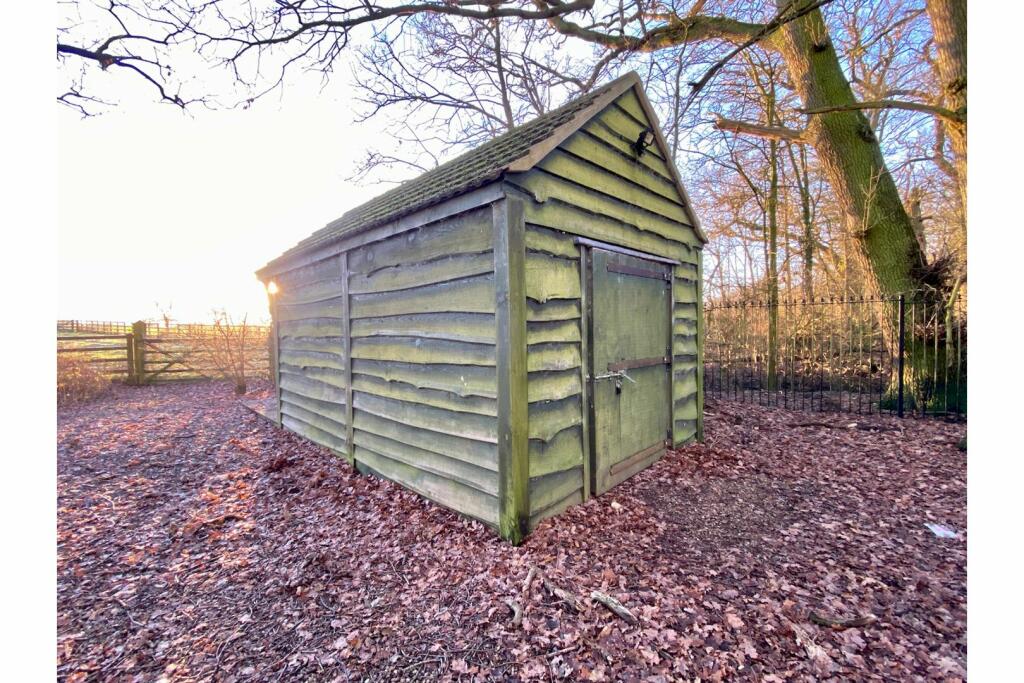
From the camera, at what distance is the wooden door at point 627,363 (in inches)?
161

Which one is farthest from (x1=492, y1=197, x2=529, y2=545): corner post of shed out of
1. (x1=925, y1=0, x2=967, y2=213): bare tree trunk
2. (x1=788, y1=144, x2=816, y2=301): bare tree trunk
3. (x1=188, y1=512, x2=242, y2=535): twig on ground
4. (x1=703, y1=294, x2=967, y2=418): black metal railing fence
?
(x1=788, y1=144, x2=816, y2=301): bare tree trunk

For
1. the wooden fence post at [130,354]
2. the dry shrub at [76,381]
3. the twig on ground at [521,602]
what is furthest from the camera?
the wooden fence post at [130,354]

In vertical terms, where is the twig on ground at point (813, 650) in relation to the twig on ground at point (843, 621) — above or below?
below

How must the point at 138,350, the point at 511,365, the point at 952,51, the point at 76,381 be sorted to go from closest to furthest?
the point at 511,365 < the point at 952,51 < the point at 76,381 < the point at 138,350

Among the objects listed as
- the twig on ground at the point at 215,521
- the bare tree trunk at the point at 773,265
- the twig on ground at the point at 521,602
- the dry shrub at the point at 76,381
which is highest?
the bare tree trunk at the point at 773,265

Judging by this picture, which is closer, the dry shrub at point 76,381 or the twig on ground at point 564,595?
the twig on ground at point 564,595

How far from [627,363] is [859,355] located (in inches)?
268

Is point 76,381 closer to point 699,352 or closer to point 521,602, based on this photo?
point 521,602

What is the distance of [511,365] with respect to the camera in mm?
3244

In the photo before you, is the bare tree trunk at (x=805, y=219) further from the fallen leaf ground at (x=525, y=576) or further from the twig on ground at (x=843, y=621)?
the twig on ground at (x=843, y=621)

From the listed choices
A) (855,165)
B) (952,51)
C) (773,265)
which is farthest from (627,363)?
(773,265)

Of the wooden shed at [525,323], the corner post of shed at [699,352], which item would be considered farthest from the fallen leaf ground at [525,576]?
the corner post of shed at [699,352]

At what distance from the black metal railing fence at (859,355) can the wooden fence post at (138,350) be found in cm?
1563

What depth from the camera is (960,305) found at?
6.67 metres
